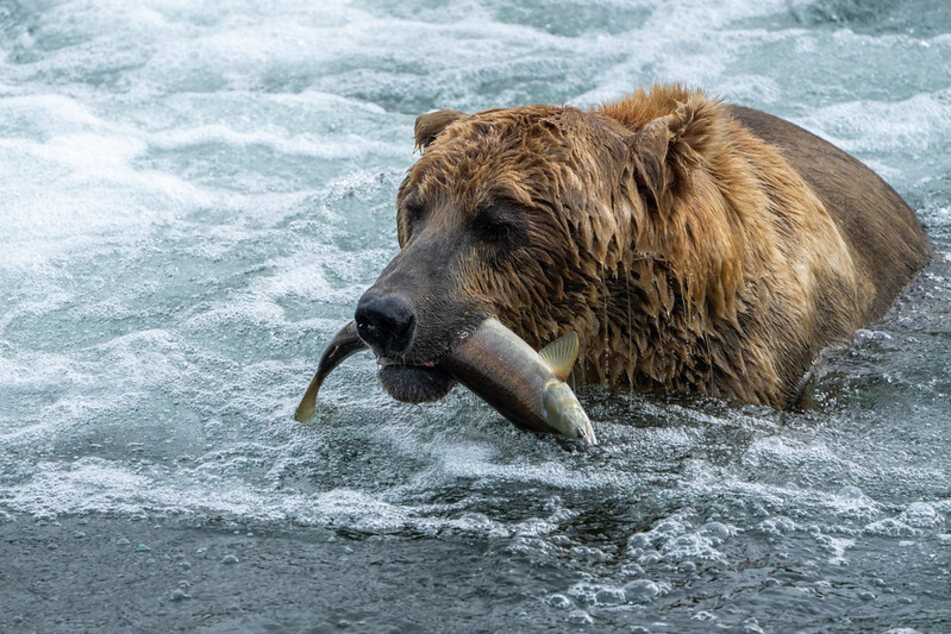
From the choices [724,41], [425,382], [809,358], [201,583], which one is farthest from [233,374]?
[724,41]

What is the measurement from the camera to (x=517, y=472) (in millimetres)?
4254

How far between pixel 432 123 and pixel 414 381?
1.11 m

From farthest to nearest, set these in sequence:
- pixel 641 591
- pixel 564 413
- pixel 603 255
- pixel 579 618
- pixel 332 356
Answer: pixel 332 356 < pixel 603 255 < pixel 564 413 < pixel 641 591 < pixel 579 618

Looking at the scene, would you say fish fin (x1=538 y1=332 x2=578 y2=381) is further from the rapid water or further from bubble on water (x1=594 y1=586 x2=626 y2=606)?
bubble on water (x1=594 y1=586 x2=626 y2=606)

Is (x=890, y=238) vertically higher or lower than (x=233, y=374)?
higher

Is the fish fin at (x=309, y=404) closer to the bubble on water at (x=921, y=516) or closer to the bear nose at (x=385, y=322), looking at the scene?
the bear nose at (x=385, y=322)

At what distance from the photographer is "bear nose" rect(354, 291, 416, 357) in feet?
12.9

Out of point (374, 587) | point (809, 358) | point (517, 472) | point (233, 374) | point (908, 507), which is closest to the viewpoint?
point (374, 587)

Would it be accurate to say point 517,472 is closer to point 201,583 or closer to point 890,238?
point 201,583

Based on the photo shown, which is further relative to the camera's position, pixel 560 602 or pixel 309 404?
pixel 309 404

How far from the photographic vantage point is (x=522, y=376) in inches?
158

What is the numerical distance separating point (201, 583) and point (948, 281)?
404cm

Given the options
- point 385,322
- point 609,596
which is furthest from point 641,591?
point 385,322

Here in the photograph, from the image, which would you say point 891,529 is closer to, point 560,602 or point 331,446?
point 560,602
